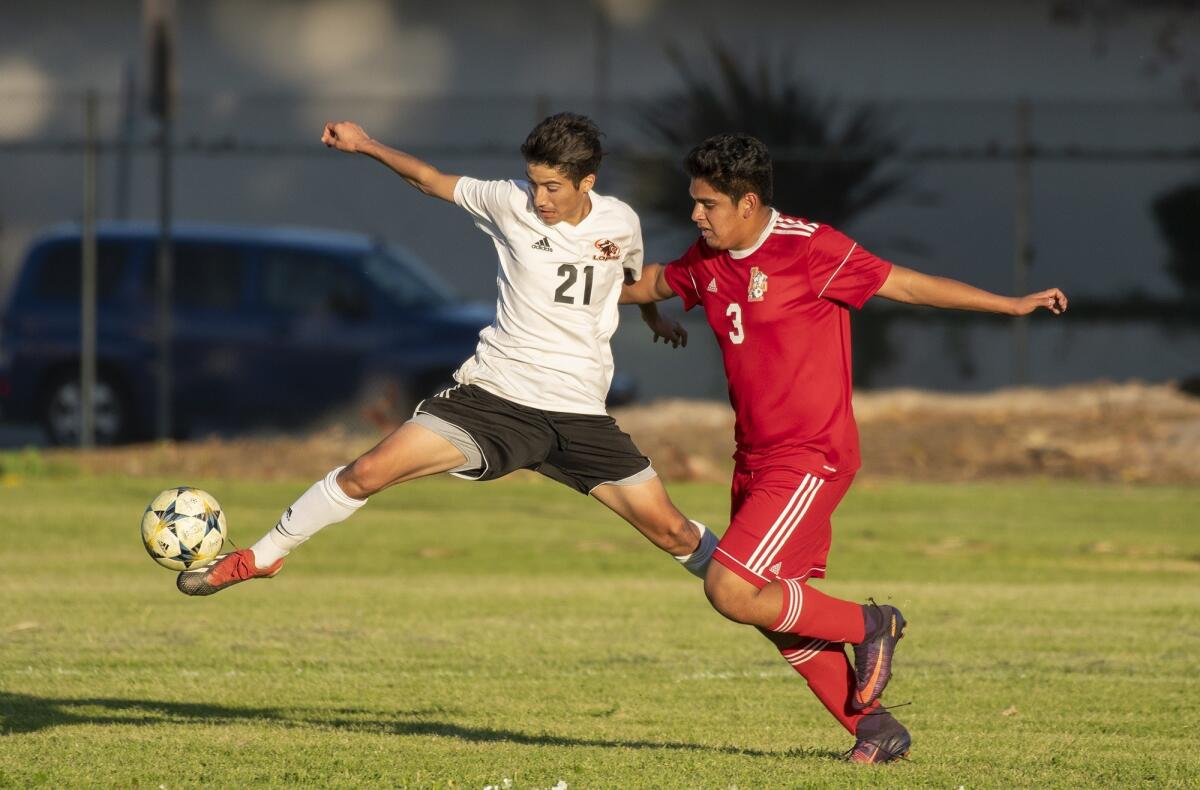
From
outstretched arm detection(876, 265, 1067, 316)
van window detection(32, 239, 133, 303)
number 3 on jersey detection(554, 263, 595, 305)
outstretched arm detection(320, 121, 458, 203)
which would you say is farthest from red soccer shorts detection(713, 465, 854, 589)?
van window detection(32, 239, 133, 303)

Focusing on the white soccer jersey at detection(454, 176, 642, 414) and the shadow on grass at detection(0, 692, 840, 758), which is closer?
the shadow on grass at detection(0, 692, 840, 758)

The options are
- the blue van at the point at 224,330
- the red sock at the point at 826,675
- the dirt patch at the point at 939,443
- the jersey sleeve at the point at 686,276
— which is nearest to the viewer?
the red sock at the point at 826,675

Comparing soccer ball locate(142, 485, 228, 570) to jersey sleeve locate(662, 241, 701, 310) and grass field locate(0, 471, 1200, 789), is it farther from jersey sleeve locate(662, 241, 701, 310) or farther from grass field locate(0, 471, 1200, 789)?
jersey sleeve locate(662, 241, 701, 310)

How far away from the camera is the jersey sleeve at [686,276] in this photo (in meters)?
6.37

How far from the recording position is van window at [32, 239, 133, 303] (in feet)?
59.4

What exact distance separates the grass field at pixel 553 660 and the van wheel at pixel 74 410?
3521mm

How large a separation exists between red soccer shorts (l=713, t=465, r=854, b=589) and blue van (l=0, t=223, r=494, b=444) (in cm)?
1197

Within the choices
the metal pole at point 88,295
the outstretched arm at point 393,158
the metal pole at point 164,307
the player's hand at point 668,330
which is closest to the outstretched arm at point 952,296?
the player's hand at point 668,330

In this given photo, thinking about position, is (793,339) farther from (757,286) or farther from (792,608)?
(792,608)

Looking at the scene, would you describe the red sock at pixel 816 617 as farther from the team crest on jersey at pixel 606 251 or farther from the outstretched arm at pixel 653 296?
the team crest on jersey at pixel 606 251

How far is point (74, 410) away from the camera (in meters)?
18.0

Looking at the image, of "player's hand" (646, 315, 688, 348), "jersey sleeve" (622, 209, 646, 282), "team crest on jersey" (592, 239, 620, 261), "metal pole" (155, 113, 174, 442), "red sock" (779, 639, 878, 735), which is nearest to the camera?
"red sock" (779, 639, 878, 735)

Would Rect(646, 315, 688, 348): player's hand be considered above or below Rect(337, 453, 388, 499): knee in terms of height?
above

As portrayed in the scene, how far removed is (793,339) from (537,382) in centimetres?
106
